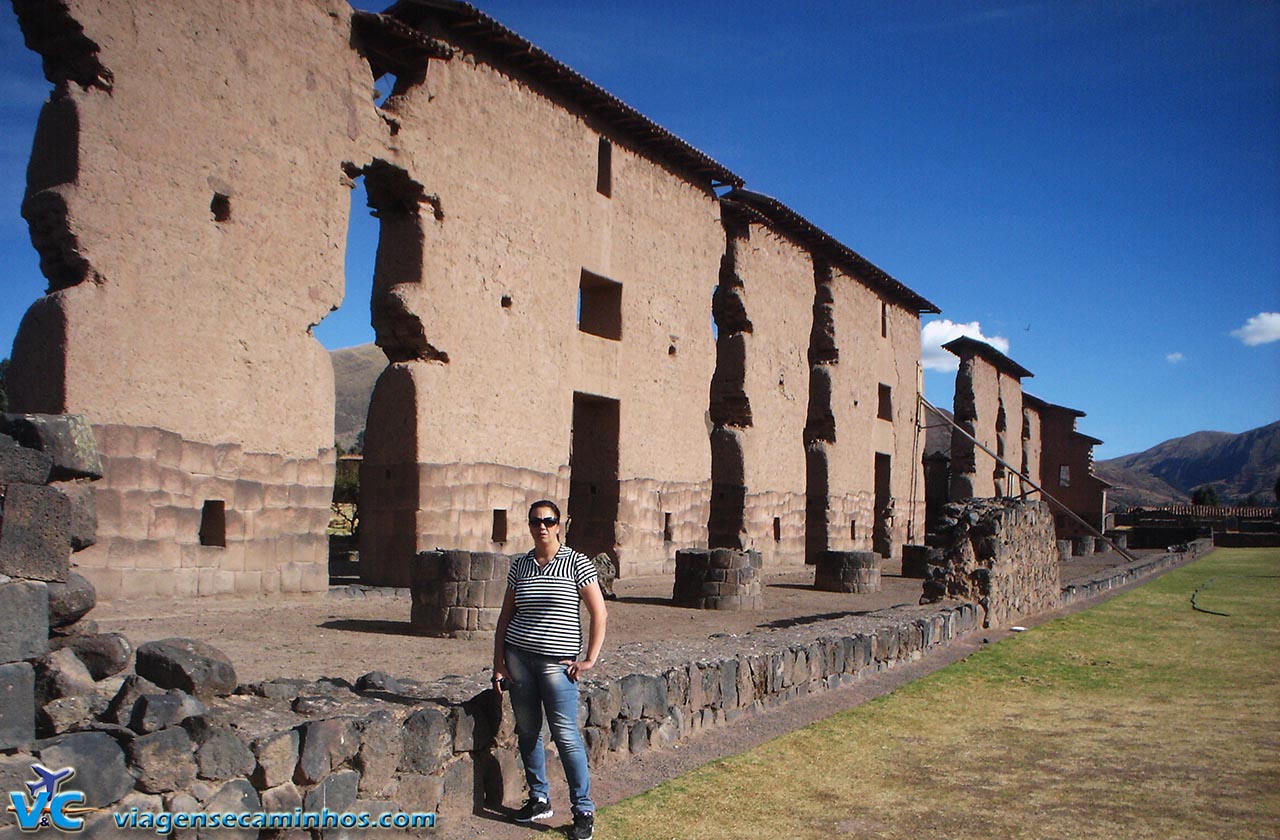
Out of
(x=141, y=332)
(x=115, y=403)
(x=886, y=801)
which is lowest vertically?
(x=886, y=801)

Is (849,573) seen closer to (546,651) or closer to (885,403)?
(885,403)

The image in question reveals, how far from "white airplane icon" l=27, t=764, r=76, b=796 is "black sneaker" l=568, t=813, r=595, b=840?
2307 mm

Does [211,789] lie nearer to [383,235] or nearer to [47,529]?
[47,529]

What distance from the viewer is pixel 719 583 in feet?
49.8

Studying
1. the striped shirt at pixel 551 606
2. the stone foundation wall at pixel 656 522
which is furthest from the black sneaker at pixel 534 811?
the stone foundation wall at pixel 656 522

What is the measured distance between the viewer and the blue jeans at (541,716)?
16.5ft

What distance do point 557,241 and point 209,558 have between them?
7763 mm

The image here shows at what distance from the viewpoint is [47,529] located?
14.9 feet

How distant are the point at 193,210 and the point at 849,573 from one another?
13070mm

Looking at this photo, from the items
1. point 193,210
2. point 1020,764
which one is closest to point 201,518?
point 193,210

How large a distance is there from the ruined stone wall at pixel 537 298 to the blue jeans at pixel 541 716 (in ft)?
27.3

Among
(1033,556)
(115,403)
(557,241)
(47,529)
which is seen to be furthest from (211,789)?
(1033,556)

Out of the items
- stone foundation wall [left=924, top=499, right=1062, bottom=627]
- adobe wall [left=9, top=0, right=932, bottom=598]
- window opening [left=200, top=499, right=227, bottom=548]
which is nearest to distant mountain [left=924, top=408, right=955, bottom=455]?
adobe wall [left=9, top=0, right=932, bottom=598]

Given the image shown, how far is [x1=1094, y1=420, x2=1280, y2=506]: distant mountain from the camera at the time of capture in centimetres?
12123
